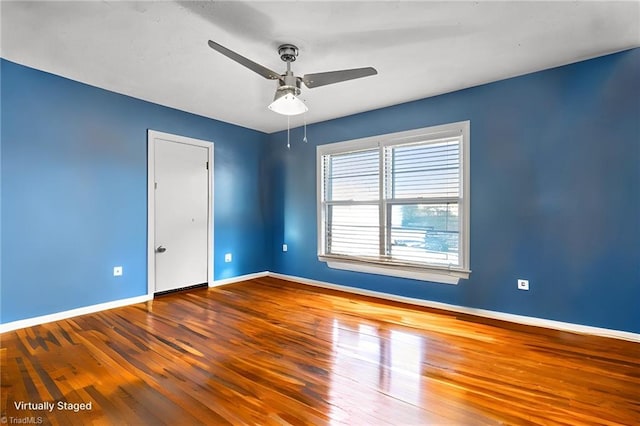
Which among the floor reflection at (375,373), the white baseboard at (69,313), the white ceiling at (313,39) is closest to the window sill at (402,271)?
the floor reflection at (375,373)

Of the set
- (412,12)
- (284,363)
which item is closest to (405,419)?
(284,363)

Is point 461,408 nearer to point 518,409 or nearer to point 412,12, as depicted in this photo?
point 518,409

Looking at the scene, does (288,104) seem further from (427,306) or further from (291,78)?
(427,306)

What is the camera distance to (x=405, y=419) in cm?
166

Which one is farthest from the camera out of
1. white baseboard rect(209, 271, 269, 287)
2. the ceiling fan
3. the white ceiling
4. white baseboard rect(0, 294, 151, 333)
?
white baseboard rect(209, 271, 269, 287)

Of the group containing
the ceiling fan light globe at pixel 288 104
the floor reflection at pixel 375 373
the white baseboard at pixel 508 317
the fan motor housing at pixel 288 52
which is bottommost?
the floor reflection at pixel 375 373

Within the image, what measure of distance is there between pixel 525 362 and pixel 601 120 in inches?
89.5

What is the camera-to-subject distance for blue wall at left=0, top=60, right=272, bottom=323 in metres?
2.90

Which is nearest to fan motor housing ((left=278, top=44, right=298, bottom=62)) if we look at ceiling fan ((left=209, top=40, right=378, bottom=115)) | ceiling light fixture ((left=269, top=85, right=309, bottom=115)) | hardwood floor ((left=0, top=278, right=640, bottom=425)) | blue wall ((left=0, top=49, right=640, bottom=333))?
ceiling fan ((left=209, top=40, right=378, bottom=115))

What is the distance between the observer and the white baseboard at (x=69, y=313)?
288 cm

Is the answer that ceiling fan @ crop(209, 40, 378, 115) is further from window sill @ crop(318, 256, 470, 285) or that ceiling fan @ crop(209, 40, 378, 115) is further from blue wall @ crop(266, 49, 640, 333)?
window sill @ crop(318, 256, 470, 285)

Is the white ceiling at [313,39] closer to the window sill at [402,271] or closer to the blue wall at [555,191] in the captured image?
the blue wall at [555,191]

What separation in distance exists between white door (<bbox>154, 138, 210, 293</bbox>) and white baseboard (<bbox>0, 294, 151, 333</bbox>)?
0.31 meters

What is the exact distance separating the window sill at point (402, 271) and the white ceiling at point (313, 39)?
2125 millimetres
